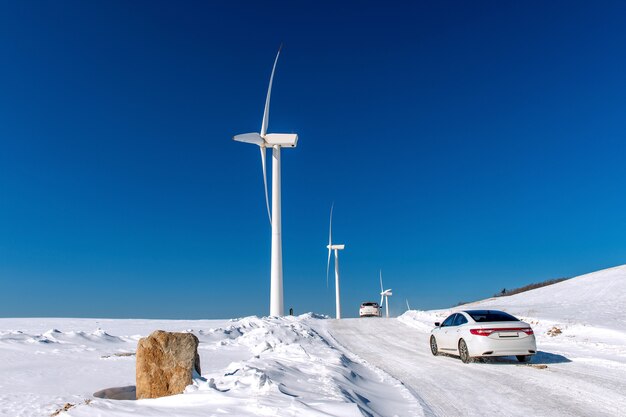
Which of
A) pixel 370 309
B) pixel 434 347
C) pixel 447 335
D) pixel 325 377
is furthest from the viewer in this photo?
pixel 370 309

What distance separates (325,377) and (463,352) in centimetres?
601

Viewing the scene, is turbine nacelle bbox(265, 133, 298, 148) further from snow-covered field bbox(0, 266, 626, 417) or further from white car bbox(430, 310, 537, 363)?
white car bbox(430, 310, 537, 363)

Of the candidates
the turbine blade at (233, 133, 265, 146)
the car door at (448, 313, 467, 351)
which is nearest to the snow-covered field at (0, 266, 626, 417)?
the car door at (448, 313, 467, 351)

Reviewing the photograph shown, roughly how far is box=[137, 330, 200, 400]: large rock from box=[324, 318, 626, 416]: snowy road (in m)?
3.82

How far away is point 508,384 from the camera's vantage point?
10070mm

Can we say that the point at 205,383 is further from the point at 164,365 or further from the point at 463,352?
the point at 463,352

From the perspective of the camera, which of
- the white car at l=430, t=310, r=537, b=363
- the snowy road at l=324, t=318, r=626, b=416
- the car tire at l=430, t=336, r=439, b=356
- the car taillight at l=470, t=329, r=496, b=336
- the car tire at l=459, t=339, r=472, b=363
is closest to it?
the snowy road at l=324, t=318, r=626, b=416

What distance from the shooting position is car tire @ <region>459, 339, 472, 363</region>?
1371cm

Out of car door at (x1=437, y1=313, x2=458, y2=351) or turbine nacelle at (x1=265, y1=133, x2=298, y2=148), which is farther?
turbine nacelle at (x1=265, y1=133, x2=298, y2=148)

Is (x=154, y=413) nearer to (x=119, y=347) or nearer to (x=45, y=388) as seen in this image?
(x=45, y=388)

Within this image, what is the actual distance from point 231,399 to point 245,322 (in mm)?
16320

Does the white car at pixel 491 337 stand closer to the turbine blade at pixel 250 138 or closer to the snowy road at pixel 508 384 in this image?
the snowy road at pixel 508 384

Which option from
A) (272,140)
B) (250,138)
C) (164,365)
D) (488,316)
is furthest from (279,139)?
(164,365)

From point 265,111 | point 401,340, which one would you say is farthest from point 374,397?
point 265,111
